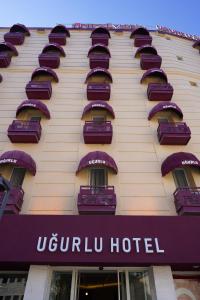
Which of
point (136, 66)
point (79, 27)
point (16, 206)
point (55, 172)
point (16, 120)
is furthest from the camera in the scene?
point (79, 27)

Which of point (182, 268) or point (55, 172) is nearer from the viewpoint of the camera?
point (182, 268)

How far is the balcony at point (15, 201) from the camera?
9680 millimetres

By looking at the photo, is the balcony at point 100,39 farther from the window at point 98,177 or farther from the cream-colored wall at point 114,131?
the window at point 98,177

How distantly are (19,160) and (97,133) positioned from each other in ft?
13.9

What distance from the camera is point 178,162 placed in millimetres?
11000

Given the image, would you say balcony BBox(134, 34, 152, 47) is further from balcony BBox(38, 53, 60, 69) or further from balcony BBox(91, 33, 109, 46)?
balcony BBox(38, 53, 60, 69)

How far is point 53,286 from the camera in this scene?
873cm

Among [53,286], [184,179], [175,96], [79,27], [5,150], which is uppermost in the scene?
[79,27]

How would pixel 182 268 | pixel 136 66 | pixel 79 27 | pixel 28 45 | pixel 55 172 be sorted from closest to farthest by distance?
pixel 182 268 < pixel 55 172 < pixel 136 66 < pixel 28 45 < pixel 79 27

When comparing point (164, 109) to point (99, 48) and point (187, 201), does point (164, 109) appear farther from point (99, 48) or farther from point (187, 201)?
point (99, 48)

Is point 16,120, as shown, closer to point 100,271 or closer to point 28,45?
point 100,271

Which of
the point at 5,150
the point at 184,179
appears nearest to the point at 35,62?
the point at 5,150

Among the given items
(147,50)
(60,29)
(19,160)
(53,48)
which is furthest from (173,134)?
(60,29)

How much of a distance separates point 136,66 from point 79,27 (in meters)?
9.37
